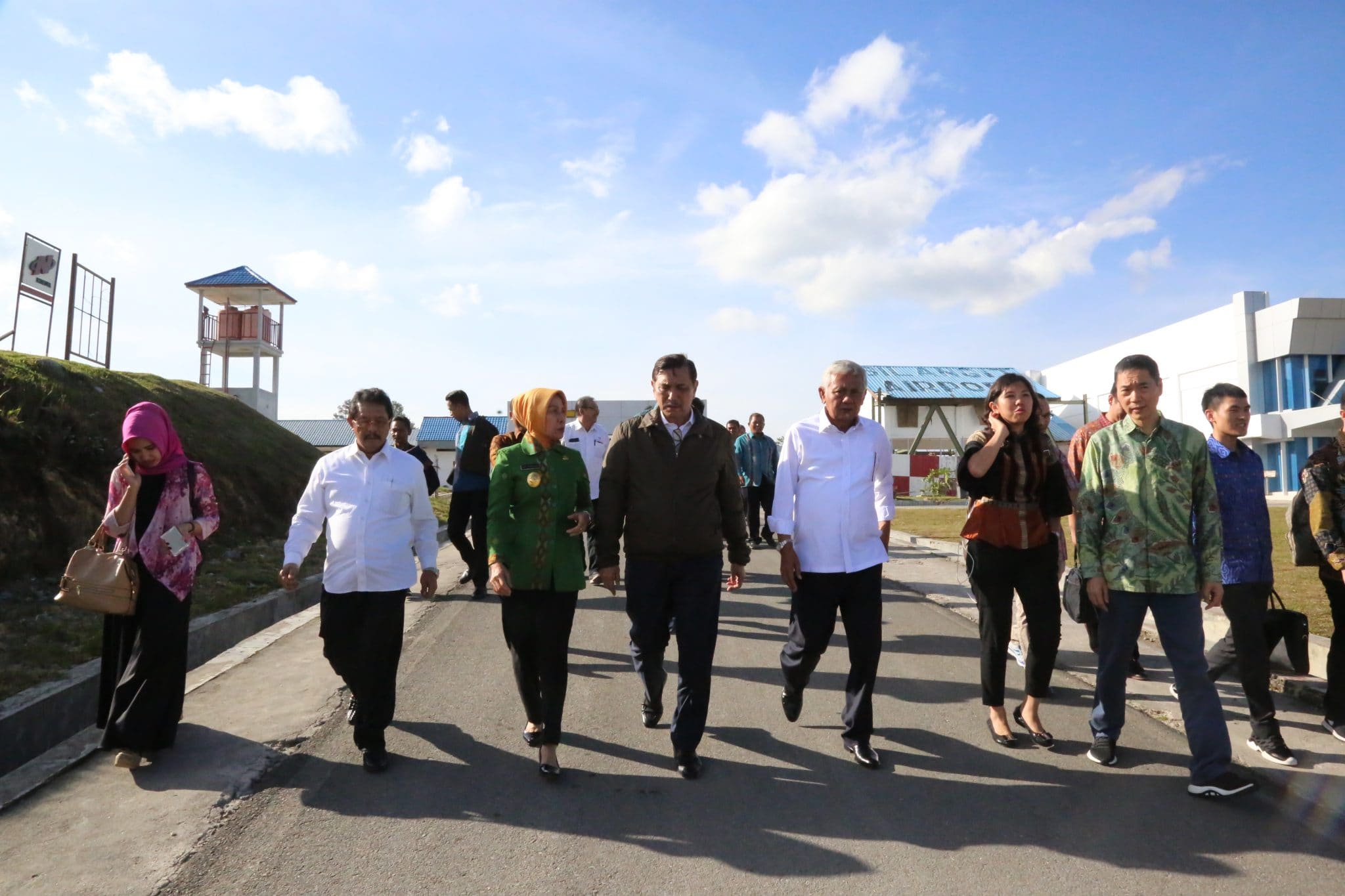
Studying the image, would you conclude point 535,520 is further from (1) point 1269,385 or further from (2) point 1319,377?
(1) point 1269,385

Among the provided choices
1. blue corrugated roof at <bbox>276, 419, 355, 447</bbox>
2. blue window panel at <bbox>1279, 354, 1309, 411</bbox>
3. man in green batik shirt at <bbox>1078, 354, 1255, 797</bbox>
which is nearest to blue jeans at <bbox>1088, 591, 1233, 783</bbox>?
man in green batik shirt at <bbox>1078, 354, 1255, 797</bbox>

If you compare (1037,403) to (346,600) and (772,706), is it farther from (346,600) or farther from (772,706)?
(346,600)

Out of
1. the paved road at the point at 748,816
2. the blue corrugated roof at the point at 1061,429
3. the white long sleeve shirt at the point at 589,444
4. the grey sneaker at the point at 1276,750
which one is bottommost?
the paved road at the point at 748,816

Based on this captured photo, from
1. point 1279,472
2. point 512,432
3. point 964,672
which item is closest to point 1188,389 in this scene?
point 1279,472

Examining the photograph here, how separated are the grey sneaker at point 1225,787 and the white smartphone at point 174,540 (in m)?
4.86

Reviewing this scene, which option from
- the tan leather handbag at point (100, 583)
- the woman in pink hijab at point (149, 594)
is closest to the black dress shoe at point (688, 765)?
the woman in pink hijab at point (149, 594)

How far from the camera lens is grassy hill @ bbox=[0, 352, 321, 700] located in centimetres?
602

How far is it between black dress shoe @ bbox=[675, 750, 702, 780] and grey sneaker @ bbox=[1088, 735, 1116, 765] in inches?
76.2

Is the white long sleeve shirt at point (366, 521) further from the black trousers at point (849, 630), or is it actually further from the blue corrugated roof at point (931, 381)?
the blue corrugated roof at point (931, 381)

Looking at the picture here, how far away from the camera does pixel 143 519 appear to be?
14.3 ft

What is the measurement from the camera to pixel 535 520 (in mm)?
4215

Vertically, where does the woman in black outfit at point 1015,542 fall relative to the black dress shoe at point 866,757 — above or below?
above

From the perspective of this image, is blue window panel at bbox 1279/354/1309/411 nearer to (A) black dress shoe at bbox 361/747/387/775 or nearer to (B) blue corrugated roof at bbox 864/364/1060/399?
(B) blue corrugated roof at bbox 864/364/1060/399

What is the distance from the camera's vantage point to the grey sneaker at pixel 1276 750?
414 cm
